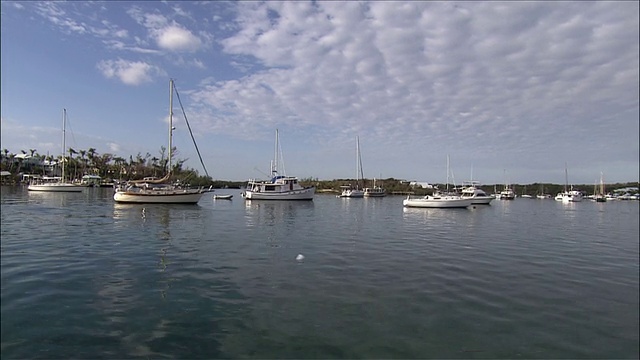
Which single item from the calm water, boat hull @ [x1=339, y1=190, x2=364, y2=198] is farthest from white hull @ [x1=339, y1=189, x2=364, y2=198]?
the calm water

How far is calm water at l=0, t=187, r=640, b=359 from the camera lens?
6816 mm

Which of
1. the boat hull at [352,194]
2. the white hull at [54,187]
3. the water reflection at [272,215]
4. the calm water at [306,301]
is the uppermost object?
the white hull at [54,187]

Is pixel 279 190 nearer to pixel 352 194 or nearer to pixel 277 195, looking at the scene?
pixel 277 195

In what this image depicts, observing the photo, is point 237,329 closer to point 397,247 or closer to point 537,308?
point 537,308

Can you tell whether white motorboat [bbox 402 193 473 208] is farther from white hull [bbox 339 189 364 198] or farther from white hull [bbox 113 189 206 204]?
white hull [bbox 339 189 364 198]

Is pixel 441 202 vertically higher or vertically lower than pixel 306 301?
higher

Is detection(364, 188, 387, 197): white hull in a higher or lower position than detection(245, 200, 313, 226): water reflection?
higher

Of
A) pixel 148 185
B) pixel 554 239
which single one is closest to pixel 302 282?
pixel 554 239

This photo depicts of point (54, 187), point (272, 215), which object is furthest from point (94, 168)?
point (272, 215)

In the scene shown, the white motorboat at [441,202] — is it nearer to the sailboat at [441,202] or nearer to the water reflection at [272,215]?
the sailboat at [441,202]

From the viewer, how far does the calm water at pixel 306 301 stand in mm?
6816

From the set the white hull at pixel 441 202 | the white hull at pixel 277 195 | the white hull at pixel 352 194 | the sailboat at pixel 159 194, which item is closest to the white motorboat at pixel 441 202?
the white hull at pixel 441 202

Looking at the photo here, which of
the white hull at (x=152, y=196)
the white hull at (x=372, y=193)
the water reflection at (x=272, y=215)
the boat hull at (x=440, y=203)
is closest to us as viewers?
the water reflection at (x=272, y=215)

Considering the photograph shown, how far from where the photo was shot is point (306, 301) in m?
9.12
